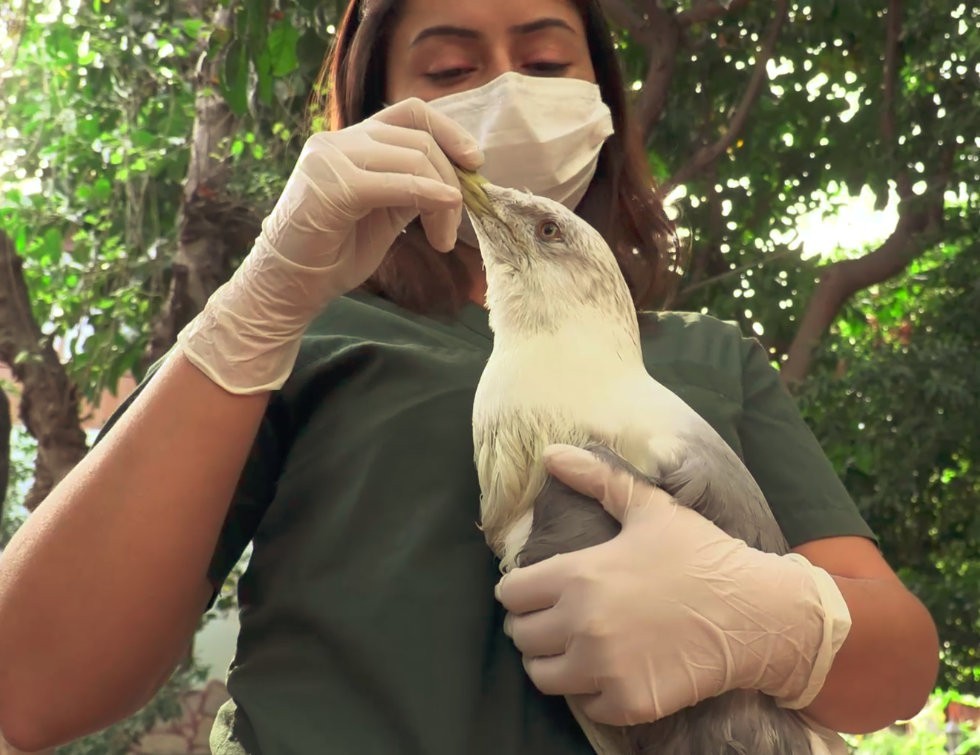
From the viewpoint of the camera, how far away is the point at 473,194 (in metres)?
1.49

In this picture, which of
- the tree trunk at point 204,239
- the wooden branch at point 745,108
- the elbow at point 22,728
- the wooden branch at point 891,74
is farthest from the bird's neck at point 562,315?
the wooden branch at point 891,74

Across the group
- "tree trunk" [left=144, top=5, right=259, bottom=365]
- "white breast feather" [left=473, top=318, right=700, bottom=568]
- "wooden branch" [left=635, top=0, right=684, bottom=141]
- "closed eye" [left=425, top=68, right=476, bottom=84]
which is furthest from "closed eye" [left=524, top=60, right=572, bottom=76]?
"wooden branch" [left=635, top=0, right=684, bottom=141]

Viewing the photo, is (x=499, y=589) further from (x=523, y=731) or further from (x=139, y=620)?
(x=139, y=620)

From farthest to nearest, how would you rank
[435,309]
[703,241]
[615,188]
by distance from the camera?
[703,241] < [615,188] < [435,309]

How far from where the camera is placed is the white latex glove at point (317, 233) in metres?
1.39

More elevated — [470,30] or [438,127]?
[470,30]

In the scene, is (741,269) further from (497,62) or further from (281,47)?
(497,62)

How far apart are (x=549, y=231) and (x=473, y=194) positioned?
4.7 inches

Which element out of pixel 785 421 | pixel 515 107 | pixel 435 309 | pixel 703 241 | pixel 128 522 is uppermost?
pixel 515 107

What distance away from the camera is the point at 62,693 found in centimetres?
138

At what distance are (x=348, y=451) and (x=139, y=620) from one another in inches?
13.3

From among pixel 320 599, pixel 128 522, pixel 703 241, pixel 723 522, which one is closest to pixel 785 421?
pixel 723 522

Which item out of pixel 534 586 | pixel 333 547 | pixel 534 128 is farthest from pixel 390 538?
pixel 534 128

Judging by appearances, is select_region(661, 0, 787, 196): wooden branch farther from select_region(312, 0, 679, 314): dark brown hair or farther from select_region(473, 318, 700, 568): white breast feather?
select_region(473, 318, 700, 568): white breast feather
